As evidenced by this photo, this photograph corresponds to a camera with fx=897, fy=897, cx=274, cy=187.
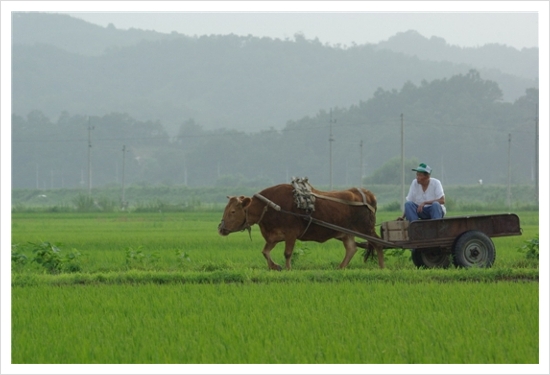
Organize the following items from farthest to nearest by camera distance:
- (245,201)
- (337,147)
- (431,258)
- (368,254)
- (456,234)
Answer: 1. (337,147)
2. (368,254)
3. (431,258)
4. (245,201)
5. (456,234)

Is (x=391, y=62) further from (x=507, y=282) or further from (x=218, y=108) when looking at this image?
(x=507, y=282)

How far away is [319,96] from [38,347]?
495 ft

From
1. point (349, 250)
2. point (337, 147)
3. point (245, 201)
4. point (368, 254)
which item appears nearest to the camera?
point (245, 201)

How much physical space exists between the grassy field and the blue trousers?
0.72 m

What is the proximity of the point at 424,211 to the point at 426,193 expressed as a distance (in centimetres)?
22

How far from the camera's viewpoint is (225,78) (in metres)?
163

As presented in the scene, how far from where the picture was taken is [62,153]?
343ft

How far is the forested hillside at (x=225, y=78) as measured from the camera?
500ft

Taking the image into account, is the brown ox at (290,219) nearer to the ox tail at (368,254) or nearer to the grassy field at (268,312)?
the ox tail at (368,254)

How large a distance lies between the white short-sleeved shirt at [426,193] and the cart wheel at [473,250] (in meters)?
0.46

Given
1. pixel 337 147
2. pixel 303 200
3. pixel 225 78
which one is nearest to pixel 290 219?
pixel 303 200

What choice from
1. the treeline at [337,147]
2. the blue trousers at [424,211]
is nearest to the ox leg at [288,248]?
the blue trousers at [424,211]

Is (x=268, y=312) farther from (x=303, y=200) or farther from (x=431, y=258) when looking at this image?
(x=431, y=258)

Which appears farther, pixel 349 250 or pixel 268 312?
pixel 349 250
